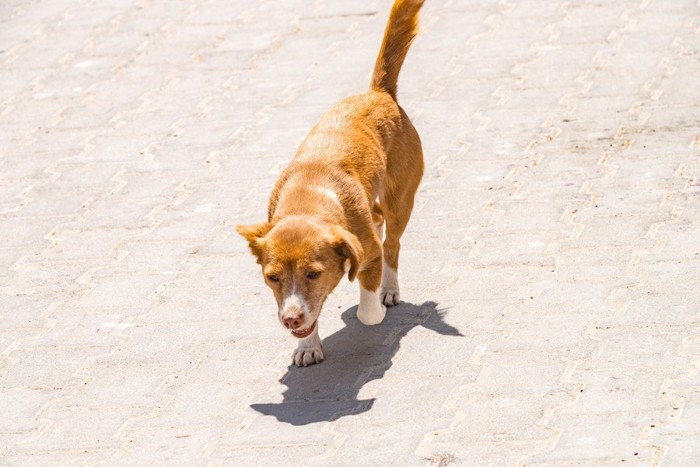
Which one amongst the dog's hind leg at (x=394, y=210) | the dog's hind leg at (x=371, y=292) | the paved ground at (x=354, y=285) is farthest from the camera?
the dog's hind leg at (x=394, y=210)

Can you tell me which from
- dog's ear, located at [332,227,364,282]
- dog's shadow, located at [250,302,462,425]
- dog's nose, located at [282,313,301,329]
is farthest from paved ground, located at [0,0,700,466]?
dog's ear, located at [332,227,364,282]

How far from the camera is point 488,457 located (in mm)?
5430

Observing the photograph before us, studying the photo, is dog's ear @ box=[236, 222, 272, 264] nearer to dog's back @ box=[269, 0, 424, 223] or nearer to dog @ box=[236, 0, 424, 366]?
dog @ box=[236, 0, 424, 366]

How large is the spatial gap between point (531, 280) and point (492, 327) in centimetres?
64

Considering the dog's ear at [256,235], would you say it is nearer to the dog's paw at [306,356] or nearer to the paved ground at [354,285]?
the dog's paw at [306,356]

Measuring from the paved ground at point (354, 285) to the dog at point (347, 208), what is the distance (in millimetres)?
398

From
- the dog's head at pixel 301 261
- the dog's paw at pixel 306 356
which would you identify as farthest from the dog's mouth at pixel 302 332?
the dog's paw at pixel 306 356

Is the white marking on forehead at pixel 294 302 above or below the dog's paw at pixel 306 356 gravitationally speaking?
above

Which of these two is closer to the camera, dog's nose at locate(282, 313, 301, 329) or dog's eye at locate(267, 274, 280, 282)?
Answer: dog's nose at locate(282, 313, 301, 329)

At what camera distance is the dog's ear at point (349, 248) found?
6.19 meters

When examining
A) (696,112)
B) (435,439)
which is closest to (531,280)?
(435,439)

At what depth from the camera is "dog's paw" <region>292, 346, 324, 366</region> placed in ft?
21.8

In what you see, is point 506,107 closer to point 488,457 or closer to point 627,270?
point 627,270

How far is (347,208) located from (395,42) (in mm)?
1445
